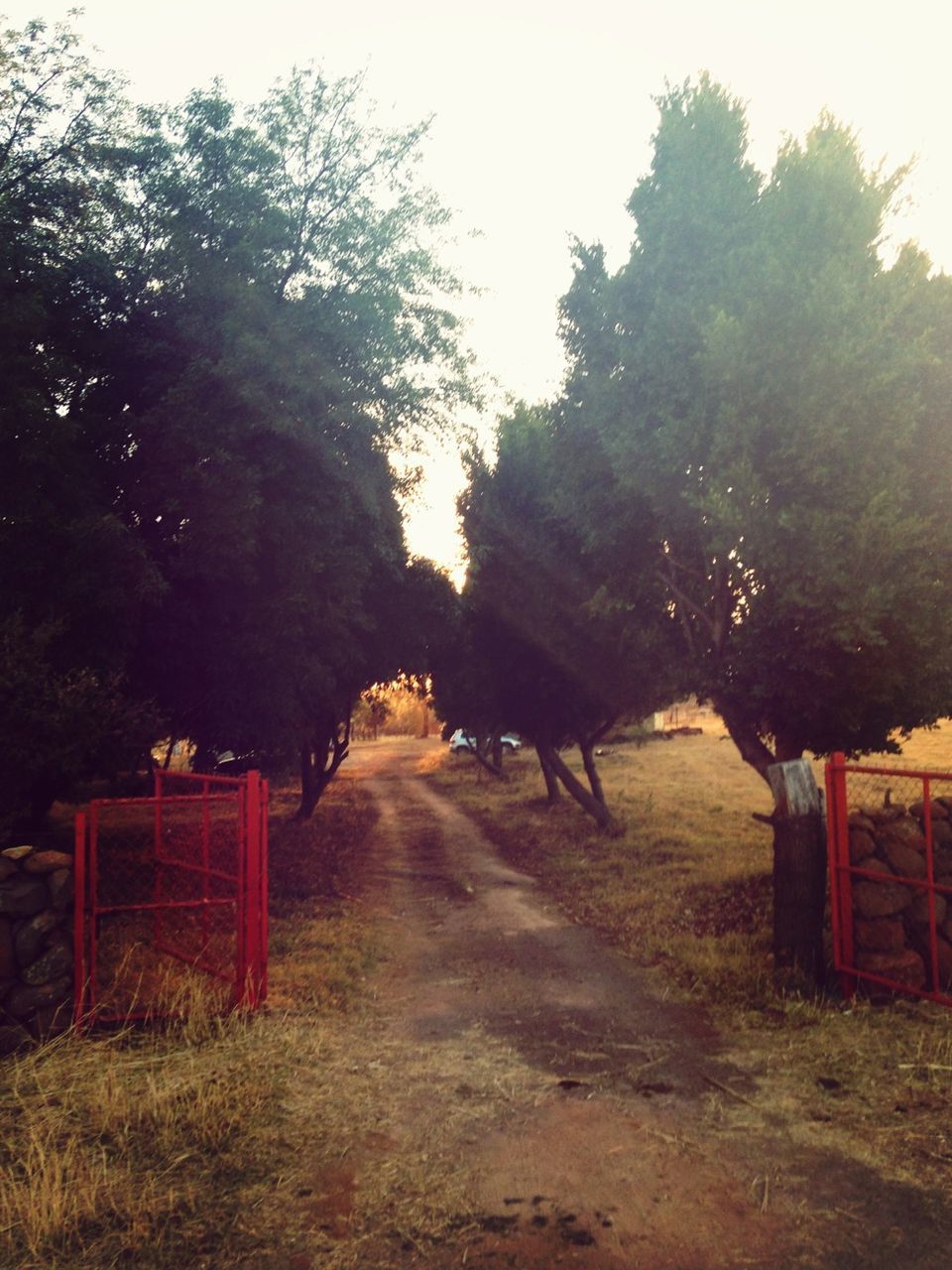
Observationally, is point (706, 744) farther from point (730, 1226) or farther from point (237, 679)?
point (730, 1226)

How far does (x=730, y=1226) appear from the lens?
4.97 metres

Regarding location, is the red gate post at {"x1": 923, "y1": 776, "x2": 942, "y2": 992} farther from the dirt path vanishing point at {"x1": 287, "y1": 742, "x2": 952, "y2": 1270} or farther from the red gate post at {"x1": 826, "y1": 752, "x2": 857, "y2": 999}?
the dirt path vanishing point at {"x1": 287, "y1": 742, "x2": 952, "y2": 1270}

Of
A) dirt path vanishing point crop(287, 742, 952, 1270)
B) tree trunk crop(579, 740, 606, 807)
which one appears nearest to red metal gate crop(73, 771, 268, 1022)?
dirt path vanishing point crop(287, 742, 952, 1270)

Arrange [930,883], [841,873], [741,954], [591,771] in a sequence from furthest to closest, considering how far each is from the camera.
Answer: [591,771] < [741,954] < [841,873] < [930,883]

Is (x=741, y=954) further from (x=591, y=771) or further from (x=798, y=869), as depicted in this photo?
(x=591, y=771)

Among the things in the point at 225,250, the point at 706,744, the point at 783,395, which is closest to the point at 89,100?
the point at 225,250

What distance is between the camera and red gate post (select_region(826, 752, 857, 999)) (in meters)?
8.89

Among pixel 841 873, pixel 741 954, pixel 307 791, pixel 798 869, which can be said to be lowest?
pixel 741 954

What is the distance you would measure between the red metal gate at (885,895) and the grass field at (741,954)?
35 cm

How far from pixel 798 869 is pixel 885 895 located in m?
1.04

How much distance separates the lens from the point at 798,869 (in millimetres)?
9852

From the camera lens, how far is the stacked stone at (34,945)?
307 inches

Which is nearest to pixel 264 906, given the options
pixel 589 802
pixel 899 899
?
pixel 899 899

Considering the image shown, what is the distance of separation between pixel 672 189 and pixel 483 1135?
1194 centimetres
